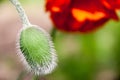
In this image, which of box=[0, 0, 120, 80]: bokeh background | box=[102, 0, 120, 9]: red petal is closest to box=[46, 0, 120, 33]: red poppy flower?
box=[102, 0, 120, 9]: red petal


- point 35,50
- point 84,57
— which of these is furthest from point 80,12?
point 84,57

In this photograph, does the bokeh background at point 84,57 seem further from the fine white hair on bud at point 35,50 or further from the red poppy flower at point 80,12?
the fine white hair on bud at point 35,50

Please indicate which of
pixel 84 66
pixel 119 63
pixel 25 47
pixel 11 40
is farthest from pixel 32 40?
pixel 11 40

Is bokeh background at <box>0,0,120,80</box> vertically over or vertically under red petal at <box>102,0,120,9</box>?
under

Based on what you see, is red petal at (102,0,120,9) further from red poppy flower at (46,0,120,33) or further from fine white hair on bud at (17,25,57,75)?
fine white hair on bud at (17,25,57,75)

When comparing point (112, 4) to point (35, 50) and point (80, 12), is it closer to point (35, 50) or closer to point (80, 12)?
point (80, 12)

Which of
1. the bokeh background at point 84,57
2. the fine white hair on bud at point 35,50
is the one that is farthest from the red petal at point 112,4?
the bokeh background at point 84,57
